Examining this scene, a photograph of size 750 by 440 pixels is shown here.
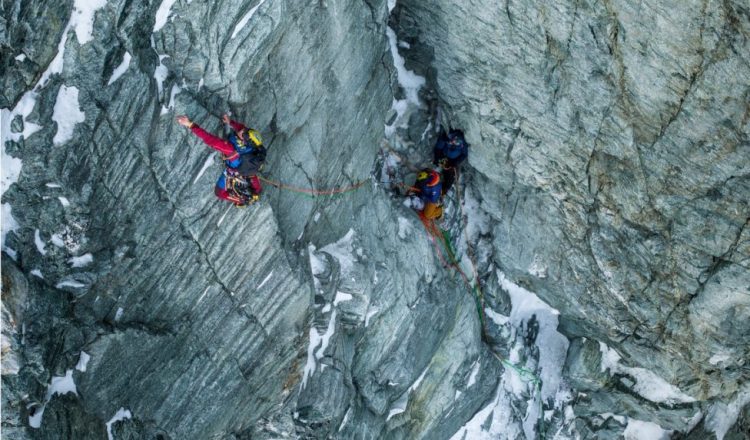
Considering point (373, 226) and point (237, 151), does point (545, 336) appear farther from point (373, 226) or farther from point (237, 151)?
point (237, 151)

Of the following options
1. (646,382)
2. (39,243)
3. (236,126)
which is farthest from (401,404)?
(39,243)

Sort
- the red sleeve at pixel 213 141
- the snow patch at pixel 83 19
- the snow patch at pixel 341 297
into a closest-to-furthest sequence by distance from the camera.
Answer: the snow patch at pixel 83 19
the red sleeve at pixel 213 141
the snow patch at pixel 341 297

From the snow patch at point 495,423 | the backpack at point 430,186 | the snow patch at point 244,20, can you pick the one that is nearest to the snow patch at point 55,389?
the snow patch at point 244,20

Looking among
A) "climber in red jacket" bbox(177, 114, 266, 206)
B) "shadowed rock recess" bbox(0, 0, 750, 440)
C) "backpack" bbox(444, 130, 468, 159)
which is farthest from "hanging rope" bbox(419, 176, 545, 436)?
"climber in red jacket" bbox(177, 114, 266, 206)

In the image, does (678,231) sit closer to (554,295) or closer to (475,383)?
(554,295)

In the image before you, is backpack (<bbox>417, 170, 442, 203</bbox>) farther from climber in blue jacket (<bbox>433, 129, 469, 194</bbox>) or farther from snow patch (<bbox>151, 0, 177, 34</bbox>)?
snow patch (<bbox>151, 0, 177, 34</bbox>)

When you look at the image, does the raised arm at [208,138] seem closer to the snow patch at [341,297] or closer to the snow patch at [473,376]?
the snow patch at [341,297]
